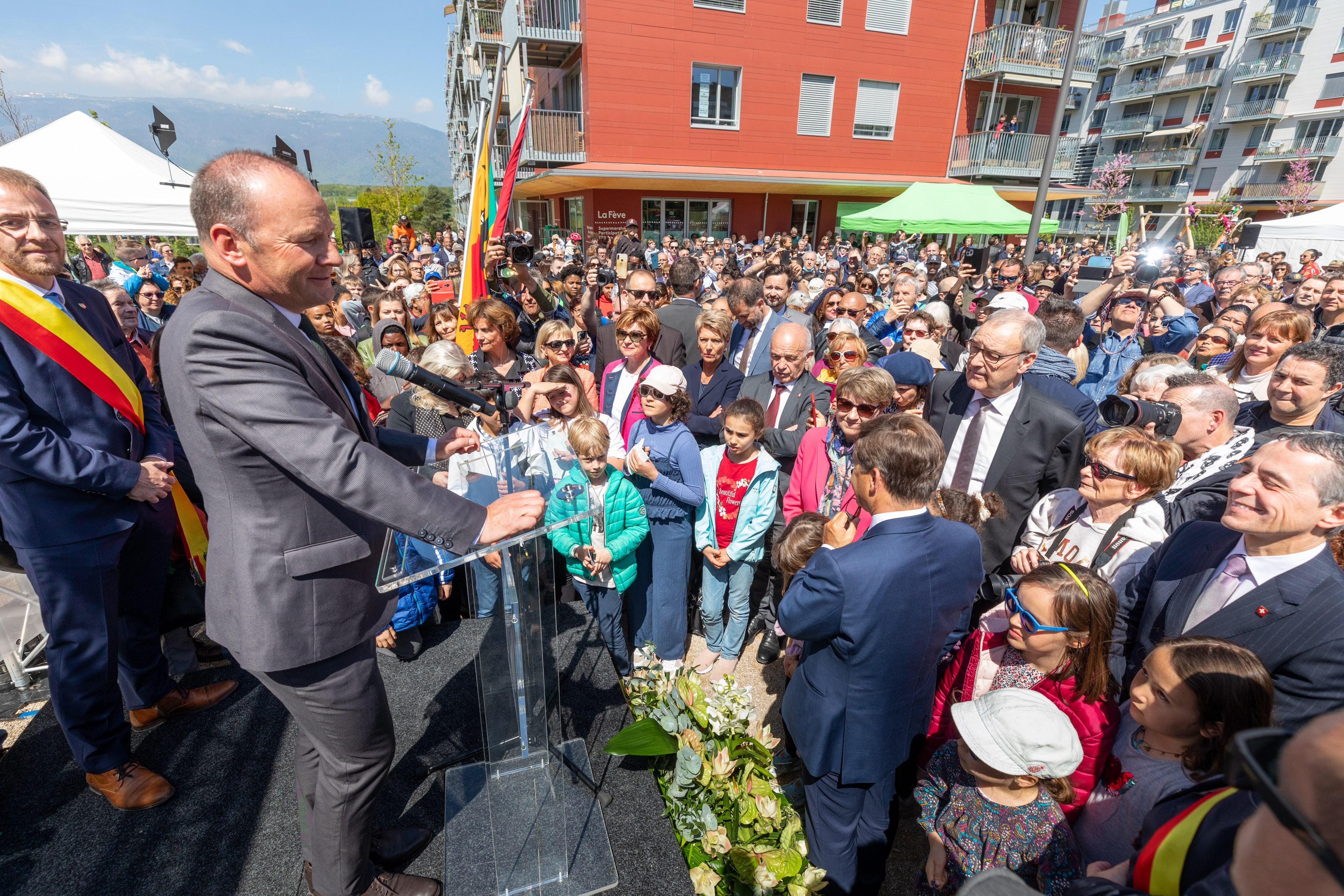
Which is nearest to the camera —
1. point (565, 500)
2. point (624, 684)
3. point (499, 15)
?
point (565, 500)

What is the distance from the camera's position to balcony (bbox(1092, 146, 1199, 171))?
40.4m

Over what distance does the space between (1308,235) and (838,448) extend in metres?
16.1

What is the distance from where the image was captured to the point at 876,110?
19.5 m

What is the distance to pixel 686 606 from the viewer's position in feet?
11.6

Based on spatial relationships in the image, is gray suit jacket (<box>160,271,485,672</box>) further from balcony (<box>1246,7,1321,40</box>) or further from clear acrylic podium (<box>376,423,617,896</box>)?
balcony (<box>1246,7,1321,40</box>)

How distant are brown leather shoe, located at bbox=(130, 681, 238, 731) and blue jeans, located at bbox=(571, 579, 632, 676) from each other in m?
1.81

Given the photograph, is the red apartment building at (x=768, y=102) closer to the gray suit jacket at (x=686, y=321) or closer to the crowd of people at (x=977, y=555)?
the gray suit jacket at (x=686, y=321)

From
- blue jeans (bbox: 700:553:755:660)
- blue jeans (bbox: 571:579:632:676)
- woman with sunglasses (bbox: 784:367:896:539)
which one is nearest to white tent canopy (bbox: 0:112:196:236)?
blue jeans (bbox: 571:579:632:676)

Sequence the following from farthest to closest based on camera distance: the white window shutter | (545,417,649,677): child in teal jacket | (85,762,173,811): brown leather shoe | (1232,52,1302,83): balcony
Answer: (1232,52,1302,83): balcony
the white window shutter
(545,417,649,677): child in teal jacket
(85,762,173,811): brown leather shoe

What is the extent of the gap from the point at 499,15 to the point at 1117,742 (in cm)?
3038

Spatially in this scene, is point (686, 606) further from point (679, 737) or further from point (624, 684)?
point (679, 737)

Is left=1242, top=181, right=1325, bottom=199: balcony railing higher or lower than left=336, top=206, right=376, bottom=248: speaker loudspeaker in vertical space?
higher

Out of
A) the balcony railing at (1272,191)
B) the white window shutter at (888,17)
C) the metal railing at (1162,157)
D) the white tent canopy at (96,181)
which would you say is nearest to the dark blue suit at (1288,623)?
the white tent canopy at (96,181)

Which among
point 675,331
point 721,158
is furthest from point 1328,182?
point 675,331
